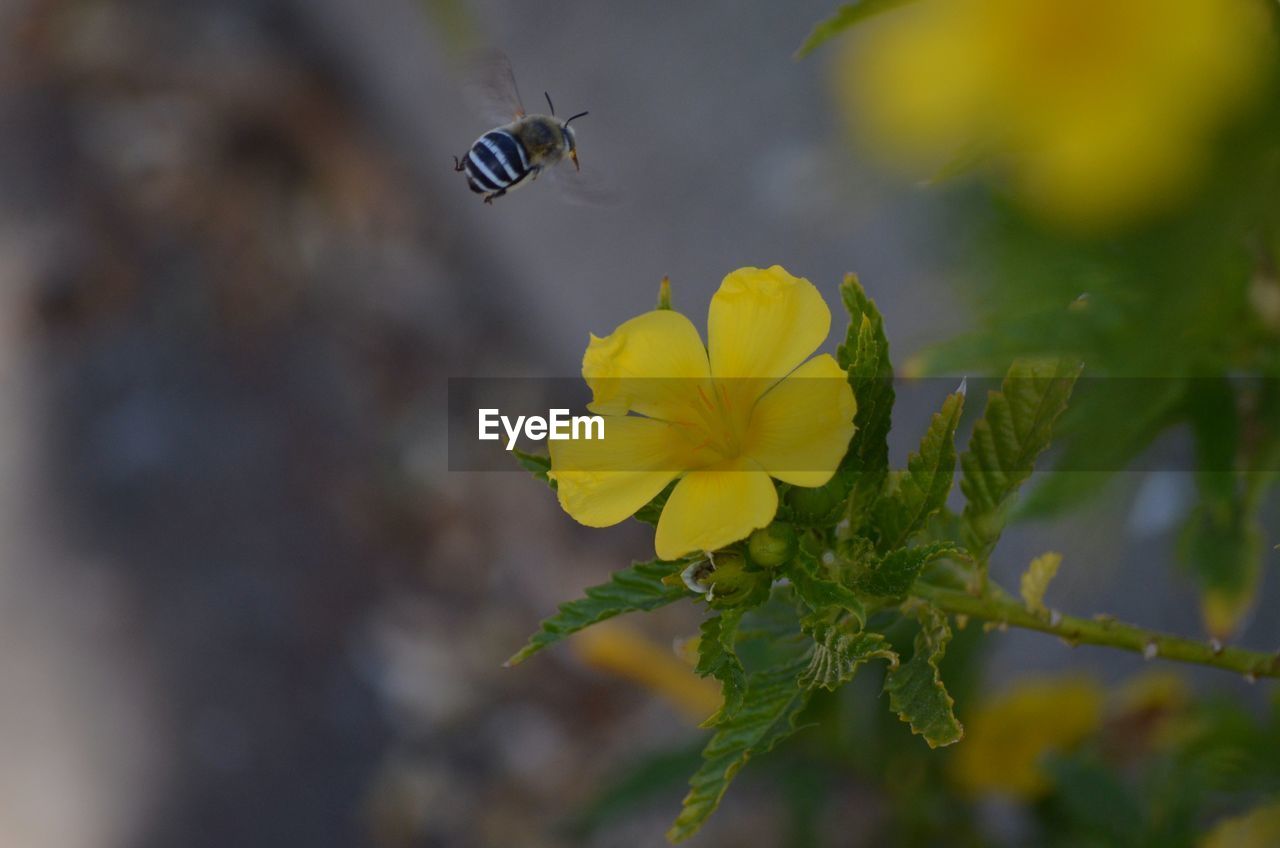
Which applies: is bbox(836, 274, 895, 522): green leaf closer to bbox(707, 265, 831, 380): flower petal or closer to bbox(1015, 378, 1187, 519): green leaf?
bbox(707, 265, 831, 380): flower petal

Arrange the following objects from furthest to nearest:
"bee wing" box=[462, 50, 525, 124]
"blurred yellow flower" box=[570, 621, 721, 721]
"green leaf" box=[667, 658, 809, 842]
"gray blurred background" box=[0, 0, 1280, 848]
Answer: "gray blurred background" box=[0, 0, 1280, 848] → "bee wing" box=[462, 50, 525, 124] → "blurred yellow flower" box=[570, 621, 721, 721] → "green leaf" box=[667, 658, 809, 842]

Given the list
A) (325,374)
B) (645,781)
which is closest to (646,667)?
(645,781)

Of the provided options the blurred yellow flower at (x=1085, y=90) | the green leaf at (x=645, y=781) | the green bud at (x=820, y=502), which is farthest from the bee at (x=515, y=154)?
the green leaf at (x=645, y=781)

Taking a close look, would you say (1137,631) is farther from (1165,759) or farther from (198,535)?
(198,535)

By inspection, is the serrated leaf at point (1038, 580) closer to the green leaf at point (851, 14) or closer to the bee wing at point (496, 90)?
the green leaf at point (851, 14)

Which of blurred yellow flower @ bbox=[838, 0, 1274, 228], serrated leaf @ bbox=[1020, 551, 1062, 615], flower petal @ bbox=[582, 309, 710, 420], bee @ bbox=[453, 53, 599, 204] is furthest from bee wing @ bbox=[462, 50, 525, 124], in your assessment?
serrated leaf @ bbox=[1020, 551, 1062, 615]

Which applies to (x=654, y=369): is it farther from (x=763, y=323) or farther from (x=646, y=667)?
(x=646, y=667)
